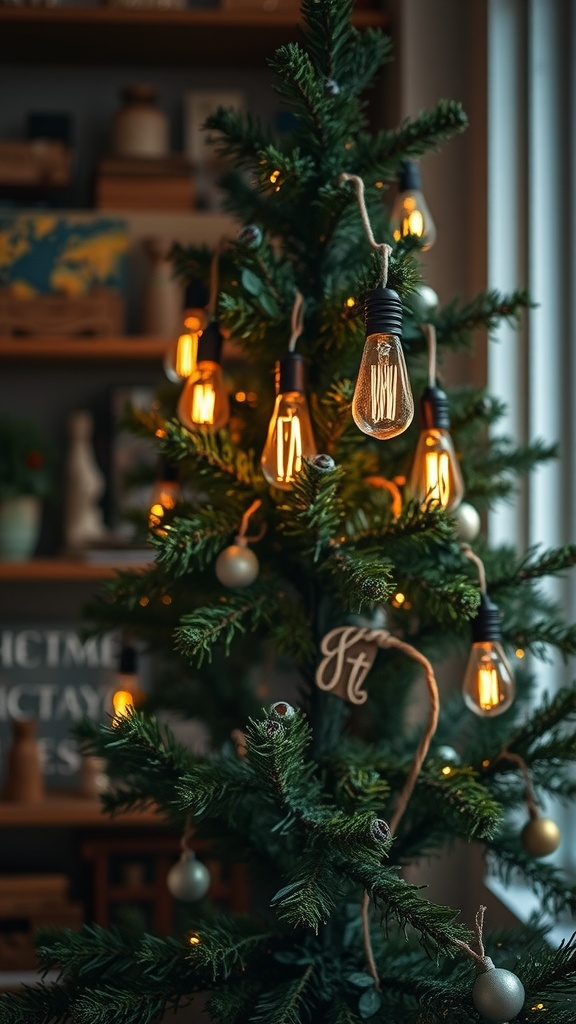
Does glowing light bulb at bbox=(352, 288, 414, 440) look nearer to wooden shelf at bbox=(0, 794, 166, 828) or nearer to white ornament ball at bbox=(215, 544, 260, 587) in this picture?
white ornament ball at bbox=(215, 544, 260, 587)

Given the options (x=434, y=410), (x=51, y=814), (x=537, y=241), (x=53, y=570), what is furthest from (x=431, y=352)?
(x=51, y=814)

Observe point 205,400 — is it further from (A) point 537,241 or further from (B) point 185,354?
(A) point 537,241

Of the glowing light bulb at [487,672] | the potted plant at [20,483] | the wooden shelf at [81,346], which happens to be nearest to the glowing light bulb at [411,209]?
the glowing light bulb at [487,672]

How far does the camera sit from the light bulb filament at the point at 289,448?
776mm

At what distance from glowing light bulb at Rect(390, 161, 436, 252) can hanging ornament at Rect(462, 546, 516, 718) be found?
321mm

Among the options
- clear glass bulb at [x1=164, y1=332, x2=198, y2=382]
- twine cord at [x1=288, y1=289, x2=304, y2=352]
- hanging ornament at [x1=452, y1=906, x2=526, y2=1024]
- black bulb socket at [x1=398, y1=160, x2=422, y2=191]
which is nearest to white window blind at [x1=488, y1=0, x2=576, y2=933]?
black bulb socket at [x1=398, y1=160, x2=422, y2=191]

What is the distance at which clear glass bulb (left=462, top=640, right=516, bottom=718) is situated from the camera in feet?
2.72

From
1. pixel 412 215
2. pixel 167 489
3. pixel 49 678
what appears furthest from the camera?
pixel 49 678

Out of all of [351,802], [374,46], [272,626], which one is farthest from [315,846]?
[374,46]

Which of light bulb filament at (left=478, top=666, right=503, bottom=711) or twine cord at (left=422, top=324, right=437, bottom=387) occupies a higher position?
twine cord at (left=422, top=324, right=437, bottom=387)

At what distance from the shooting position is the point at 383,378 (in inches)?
26.2

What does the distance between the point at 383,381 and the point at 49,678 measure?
1.57 meters

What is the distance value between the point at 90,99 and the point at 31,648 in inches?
42.3

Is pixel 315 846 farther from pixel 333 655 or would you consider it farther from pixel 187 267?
pixel 187 267
